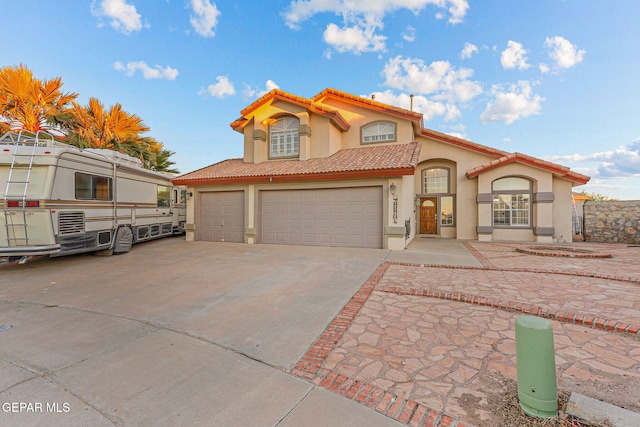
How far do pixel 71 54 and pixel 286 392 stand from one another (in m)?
19.5

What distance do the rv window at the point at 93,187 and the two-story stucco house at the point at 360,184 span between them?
405 cm

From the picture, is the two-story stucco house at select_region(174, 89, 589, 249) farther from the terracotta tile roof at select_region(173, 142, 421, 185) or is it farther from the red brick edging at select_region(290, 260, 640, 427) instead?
the red brick edging at select_region(290, 260, 640, 427)

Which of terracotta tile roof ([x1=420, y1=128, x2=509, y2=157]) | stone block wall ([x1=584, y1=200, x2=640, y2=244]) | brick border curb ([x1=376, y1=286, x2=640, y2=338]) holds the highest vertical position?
terracotta tile roof ([x1=420, y1=128, x2=509, y2=157])

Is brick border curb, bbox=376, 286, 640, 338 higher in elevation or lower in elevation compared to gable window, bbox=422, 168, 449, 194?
lower

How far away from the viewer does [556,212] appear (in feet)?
42.9

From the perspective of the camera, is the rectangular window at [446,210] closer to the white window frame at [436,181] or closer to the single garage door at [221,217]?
the white window frame at [436,181]

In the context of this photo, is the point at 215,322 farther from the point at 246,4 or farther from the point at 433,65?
the point at 433,65

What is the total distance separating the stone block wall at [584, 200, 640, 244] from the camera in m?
13.1

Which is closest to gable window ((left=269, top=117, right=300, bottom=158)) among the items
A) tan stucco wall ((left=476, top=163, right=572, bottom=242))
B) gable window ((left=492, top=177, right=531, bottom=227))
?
tan stucco wall ((left=476, top=163, right=572, bottom=242))

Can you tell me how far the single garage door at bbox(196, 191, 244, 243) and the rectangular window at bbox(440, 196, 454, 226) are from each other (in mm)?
10809

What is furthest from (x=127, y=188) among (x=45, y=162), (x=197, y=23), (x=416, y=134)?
(x=416, y=134)

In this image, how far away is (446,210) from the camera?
15.0 metres

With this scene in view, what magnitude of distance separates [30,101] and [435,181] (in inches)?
832

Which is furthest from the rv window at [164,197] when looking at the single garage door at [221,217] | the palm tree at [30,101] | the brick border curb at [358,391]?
the brick border curb at [358,391]
